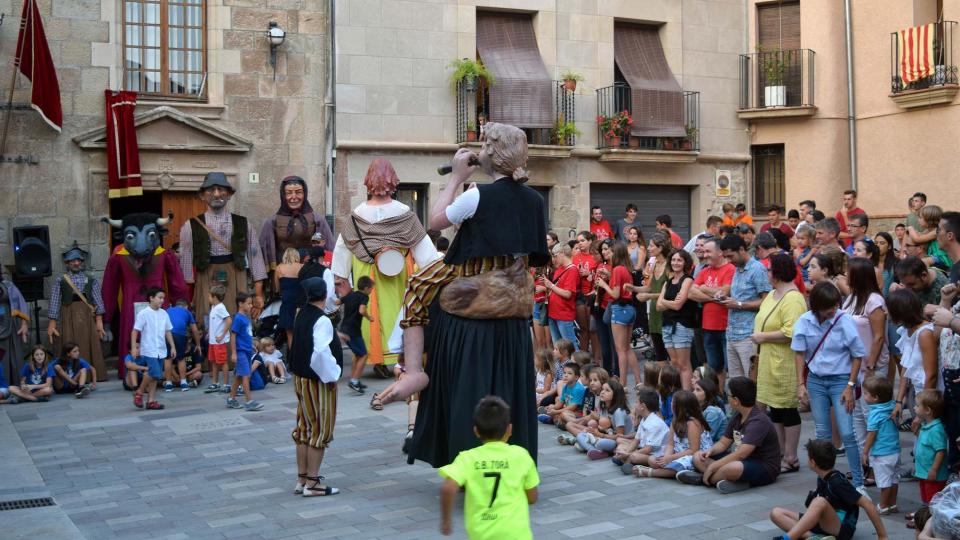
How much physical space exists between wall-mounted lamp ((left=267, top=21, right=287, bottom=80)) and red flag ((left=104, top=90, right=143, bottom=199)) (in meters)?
2.25

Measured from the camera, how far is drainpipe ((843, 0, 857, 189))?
19766 mm

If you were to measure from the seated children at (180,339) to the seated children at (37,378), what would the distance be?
1353mm

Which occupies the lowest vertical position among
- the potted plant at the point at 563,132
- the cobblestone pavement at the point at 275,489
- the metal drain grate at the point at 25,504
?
the metal drain grate at the point at 25,504

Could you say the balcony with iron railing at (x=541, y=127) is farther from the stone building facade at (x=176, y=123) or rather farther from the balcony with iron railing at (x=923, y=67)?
the balcony with iron railing at (x=923, y=67)

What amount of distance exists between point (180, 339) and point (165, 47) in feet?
17.5

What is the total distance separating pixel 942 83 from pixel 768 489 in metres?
12.5

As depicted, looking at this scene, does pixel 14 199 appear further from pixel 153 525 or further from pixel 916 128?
pixel 916 128

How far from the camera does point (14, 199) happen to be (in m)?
15.6

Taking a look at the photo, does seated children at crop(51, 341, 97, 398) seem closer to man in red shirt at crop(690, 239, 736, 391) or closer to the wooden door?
the wooden door

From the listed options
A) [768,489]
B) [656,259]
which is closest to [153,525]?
[768,489]

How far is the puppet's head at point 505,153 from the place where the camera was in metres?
6.95

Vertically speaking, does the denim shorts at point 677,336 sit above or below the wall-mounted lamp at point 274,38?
below

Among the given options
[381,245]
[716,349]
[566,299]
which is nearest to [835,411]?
[716,349]

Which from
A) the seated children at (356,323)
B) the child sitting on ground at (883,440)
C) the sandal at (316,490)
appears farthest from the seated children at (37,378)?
the child sitting on ground at (883,440)
